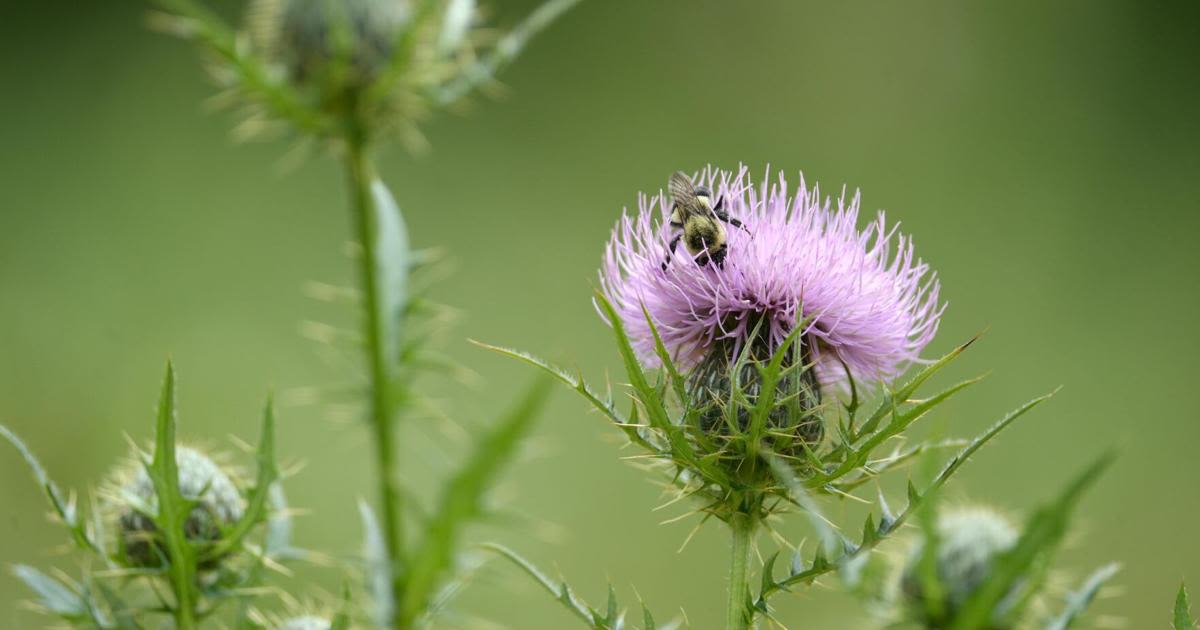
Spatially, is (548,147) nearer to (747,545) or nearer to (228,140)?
(228,140)

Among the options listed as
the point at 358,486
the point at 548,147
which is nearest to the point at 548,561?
the point at 358,486

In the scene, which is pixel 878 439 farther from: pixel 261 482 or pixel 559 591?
pixel 261 482

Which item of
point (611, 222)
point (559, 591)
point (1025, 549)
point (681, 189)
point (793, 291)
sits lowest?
point (1025, 549)

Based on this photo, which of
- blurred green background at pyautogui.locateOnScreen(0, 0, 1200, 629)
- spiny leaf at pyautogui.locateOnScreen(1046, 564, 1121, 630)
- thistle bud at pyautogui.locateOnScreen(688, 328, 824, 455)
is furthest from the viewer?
blurred green background at pyautogui.locateOnScreen(0, 0, 1200, 629)

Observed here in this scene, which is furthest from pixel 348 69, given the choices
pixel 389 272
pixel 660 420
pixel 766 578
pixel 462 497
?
pixel 766 578

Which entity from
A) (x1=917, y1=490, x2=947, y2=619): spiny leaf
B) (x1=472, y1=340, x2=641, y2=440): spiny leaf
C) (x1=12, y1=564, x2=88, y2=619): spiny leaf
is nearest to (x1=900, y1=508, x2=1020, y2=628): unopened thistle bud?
(x1=917, y1=490, x2=947, y2=619): spiny leaf

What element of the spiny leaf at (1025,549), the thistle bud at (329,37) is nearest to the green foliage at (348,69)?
the thistle bud at (329,37)

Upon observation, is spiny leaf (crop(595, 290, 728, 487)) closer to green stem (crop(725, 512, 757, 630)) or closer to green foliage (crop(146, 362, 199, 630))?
green stem (crop(725, 512, 757, 630))
